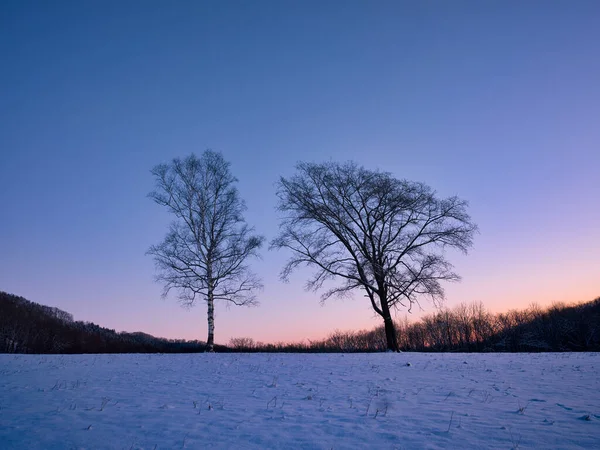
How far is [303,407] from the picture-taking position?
23.4 feet

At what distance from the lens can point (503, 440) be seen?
5.23m

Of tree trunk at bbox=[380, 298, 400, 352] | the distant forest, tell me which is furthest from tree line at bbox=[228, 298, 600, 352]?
tree trunk at bbox=[380, 298, 400, 352]

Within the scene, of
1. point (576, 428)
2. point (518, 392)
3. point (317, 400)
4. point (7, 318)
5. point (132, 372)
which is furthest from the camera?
point (7, 318)

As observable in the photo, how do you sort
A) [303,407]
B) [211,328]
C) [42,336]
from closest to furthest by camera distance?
[303,407] → [211,328] → [42,336]

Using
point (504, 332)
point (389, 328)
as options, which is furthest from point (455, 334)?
point (389, 328)

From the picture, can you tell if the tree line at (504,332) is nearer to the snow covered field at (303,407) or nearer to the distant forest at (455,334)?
the distant forest at (455,334)

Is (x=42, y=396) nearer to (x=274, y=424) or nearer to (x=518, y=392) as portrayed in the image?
(x=274, y=424)

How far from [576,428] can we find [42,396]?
11.2m

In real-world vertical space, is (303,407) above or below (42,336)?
below

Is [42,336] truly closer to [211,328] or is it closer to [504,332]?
[211,328]

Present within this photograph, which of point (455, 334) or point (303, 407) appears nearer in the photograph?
point (303, 407)

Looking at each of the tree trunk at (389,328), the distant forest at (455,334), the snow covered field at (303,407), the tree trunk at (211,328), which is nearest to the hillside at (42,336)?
the distant forest at (455,334)

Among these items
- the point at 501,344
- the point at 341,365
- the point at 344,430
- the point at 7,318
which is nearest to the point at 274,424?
the point at 344,430

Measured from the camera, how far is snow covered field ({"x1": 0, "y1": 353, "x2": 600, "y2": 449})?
5.33 metres
